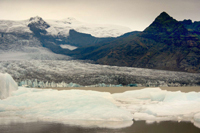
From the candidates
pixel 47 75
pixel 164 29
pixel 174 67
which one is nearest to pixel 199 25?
pixel 164 29

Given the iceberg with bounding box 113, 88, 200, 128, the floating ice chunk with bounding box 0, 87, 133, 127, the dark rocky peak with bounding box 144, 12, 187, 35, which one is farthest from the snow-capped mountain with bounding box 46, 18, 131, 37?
the floating ice chunk with bounding box 0, 87, 133, 127

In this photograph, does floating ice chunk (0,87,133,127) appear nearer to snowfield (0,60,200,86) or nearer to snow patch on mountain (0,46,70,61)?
snowfield (0,60,200,86)

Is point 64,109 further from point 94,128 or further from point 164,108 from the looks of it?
point 164,108

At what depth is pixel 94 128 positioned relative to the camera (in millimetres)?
11578

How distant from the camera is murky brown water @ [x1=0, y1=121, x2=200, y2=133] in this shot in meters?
11.2

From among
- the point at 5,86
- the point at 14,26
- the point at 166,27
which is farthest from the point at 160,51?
the point at 5,86

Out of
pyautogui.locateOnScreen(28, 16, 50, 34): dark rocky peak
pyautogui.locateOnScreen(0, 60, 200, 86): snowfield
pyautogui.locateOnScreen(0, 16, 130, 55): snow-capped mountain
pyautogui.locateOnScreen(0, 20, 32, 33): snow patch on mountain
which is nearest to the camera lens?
pyautogui.locateOnScreen(0, 60, 200, 86): snowfield

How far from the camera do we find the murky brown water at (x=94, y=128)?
11173 millimetres

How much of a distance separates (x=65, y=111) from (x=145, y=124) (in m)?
5.30

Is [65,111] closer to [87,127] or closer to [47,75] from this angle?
[87,127]

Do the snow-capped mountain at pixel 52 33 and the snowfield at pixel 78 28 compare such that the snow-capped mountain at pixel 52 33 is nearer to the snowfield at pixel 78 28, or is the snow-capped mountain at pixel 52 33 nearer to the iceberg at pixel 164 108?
the snowfield at pixel 78 28

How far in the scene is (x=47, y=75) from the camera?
5731cm

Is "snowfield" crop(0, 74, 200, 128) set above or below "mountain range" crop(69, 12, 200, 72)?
below

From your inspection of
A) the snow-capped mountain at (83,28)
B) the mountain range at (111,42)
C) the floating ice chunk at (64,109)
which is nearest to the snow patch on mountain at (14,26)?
the mountain range at (111,42)
